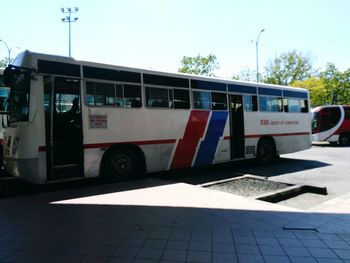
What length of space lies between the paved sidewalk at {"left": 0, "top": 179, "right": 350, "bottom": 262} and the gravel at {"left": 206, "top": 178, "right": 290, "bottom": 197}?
35.4 inches

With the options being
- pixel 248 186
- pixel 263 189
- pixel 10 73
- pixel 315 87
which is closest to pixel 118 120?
pixel 10 73

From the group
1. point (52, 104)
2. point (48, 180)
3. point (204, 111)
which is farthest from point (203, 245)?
point (204, 111)

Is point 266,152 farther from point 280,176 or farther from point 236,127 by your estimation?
point 280,176

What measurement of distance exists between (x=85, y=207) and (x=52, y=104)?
8.91ft

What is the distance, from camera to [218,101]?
36.7ft

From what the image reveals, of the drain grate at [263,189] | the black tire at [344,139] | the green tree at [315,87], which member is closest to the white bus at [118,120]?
the drain grate at [263,189]

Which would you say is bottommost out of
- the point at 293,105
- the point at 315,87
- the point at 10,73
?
the point at 293,105

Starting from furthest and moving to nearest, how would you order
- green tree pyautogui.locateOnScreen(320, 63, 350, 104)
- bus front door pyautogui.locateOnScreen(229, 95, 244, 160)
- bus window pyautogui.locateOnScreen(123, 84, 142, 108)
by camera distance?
1. green tree pyautogui.locateOnScreen(320, 63, 350, 104)
2. bus front door pyautogui.locateOnScreen(229, 95, 244, 160)
3. bus window pyautogui.locateOnScreen(123, 84, 142, 108)

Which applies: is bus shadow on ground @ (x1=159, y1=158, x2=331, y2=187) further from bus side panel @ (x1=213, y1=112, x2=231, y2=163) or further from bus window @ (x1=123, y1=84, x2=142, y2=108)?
bus window @ (x1=123, y1=84, x2=142, y2=108)

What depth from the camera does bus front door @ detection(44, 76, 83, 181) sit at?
7586 mm

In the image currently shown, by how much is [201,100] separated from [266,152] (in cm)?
401

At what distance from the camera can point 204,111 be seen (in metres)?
10.7

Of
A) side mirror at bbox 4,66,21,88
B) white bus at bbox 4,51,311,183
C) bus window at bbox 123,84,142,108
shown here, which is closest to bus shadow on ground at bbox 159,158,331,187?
white bus at bbox 4,51,311,183

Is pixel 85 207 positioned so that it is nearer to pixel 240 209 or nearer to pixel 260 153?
pixel 240 209
